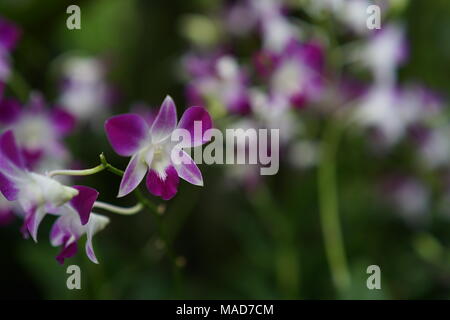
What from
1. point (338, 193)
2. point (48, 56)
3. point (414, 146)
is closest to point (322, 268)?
point (338, 193)

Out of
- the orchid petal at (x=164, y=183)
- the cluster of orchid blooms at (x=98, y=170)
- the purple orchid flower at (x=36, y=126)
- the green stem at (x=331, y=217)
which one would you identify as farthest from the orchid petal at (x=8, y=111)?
the green stem at (x=331, y=217)

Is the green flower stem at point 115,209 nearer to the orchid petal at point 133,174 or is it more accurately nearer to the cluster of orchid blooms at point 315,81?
the orchid petal at point 133,174

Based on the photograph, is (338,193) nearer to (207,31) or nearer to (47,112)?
(207,31)

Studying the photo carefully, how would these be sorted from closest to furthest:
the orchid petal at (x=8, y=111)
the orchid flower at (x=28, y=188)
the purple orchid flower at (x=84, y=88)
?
the orchid flower at (x=28, y=188)
the orchid petal at (x=8, y=111)
the purple orchid flower at (x=84, y=88)

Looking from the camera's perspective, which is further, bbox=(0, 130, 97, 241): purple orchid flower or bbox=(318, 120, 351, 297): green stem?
bbox=(318, 120, 351, 297): green stem

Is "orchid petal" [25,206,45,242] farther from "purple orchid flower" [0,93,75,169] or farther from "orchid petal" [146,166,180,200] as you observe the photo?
"purple orchid flower" [0,93,75,169]

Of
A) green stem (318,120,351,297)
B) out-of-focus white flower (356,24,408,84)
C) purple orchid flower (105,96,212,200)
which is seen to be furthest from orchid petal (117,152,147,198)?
out-of-focus white flower (356,24,408,84)

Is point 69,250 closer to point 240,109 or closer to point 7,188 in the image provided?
point 7,188
